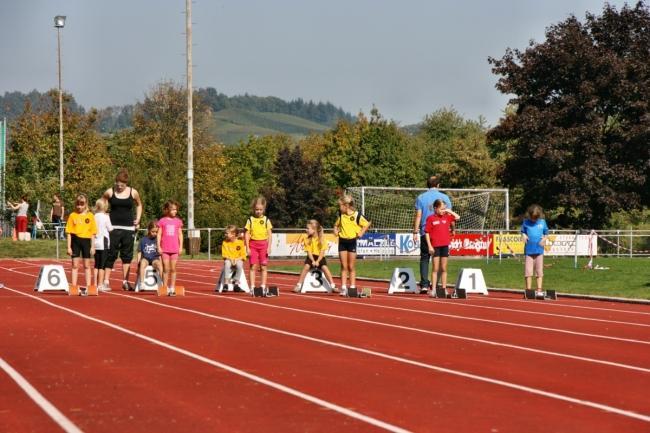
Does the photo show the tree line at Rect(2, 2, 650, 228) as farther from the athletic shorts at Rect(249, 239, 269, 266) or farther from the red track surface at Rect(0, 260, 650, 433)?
the red track surface at Rect(0, 260, 650, 433)

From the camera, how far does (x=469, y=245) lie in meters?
49.3

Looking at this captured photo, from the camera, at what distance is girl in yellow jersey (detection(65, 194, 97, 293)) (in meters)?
20.7

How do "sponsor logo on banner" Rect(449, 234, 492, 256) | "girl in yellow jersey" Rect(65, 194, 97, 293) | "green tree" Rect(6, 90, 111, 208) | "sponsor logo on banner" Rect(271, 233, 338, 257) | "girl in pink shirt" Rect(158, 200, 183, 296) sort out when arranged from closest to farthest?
1. "girl in yellow jersey" Rect(65, 194, 97, 293)
2. "girl in pink shirt" Rect(158, 200, 183, 296)
3. "sponsor logo on banner" Rect(449, 234, 492, 256)
4. "sponsor logo on banner" Rect(271, 233, 338, 257)
5. "green tree" Rect(6, 90, 111, 208)

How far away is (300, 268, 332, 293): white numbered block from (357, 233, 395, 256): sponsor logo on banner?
81.6 ft

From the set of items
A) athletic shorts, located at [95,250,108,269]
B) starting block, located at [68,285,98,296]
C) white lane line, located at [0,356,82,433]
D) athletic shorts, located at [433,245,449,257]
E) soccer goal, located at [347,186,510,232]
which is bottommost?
white lane line, located at [0,356,82,433]

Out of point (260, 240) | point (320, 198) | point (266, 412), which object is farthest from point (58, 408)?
point (320, 198)

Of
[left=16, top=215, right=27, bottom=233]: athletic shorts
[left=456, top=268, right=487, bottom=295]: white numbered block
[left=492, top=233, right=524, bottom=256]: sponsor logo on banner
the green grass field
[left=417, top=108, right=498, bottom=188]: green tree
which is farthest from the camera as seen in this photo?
[left=417, top=108, right=498, bottom=188]: green tree

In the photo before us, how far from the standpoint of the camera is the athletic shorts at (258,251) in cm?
2178

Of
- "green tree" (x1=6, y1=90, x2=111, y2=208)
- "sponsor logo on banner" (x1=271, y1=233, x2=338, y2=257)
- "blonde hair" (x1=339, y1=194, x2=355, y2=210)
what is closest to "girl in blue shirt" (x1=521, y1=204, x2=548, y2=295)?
"blonde hair" (x1=339, y1=194, x2=355, y2=210)

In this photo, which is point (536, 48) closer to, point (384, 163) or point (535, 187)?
point (535, 187)

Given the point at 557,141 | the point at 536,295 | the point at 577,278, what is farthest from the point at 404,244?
the point at 536,295

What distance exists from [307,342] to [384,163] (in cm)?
9111

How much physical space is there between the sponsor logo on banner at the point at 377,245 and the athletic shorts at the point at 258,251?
1043 inches

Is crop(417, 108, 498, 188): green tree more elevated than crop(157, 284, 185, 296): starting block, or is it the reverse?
crop(417, 108, 498, 188): green tree
